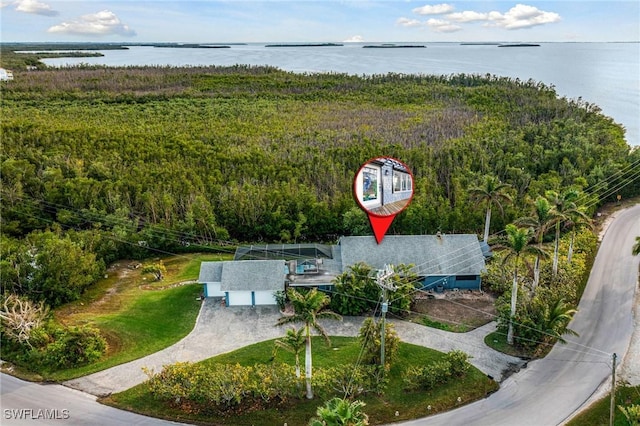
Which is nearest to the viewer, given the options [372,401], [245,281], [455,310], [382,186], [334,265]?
[372,401]

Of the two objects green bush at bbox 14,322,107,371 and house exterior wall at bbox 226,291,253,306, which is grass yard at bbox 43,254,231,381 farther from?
house exterior wall at bbox 226,291,253,306

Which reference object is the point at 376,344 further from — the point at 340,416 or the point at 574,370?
the point at 574,370

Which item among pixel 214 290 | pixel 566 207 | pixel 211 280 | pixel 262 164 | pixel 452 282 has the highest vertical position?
pixel 566 207

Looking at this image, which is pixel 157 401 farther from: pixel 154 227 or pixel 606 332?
pixel 606 332

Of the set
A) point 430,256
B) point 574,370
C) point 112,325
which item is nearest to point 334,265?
point 430,256

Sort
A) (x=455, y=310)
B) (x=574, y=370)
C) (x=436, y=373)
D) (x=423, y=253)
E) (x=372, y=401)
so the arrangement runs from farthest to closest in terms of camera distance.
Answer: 1. (x=423, y=253)
2. (x=455, y=310)
3. (x=574, y=370)
4. (x=436, y=373)
5. (x=372, y=401)

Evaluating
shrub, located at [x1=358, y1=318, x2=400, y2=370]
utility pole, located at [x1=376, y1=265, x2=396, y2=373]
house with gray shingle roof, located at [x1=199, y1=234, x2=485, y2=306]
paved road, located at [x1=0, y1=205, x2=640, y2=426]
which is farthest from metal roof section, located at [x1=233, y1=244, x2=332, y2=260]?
utility pole, located at [x1=376, y1=265, x2=396, y2=373]

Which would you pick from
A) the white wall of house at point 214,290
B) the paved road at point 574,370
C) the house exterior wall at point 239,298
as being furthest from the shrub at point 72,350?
the paved road at point 574,370
